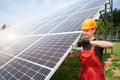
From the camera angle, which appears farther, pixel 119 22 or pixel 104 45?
pixel 119 22

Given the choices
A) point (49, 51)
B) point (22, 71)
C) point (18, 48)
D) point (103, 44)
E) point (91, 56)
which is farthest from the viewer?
point (18, 48)

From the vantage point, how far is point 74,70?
1043 cm

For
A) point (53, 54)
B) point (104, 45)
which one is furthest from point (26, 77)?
point (104, 45)

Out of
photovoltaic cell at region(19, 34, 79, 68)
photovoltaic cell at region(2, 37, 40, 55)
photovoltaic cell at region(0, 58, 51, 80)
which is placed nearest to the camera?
photovoltaic cell at region(0, 58, 51, 80)

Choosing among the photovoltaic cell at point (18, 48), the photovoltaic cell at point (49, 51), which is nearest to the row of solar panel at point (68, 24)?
the photovoltaic cell at point (49, 51)

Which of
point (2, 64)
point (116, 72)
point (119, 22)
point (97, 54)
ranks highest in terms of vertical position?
point (97, 54)

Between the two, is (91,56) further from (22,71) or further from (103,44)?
(22,71)

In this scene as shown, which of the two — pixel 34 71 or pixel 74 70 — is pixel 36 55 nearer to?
pixel 34 71

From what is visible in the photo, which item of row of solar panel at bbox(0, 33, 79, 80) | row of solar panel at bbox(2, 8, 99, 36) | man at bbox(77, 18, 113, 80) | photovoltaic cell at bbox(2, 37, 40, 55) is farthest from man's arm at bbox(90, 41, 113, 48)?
photovoltaic cell at bbox(2, 37, 40, 55)

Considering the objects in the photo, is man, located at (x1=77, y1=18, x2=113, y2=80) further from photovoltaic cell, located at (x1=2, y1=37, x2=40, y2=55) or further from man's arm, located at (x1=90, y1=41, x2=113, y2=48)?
photovoltaic cell, located at (x1=2, y1=37, x2=40, y2=55)

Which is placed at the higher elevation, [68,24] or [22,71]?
[68,24]

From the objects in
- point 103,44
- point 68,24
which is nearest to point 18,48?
point 68,24

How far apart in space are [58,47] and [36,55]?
710mm

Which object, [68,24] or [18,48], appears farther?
[68,24]
